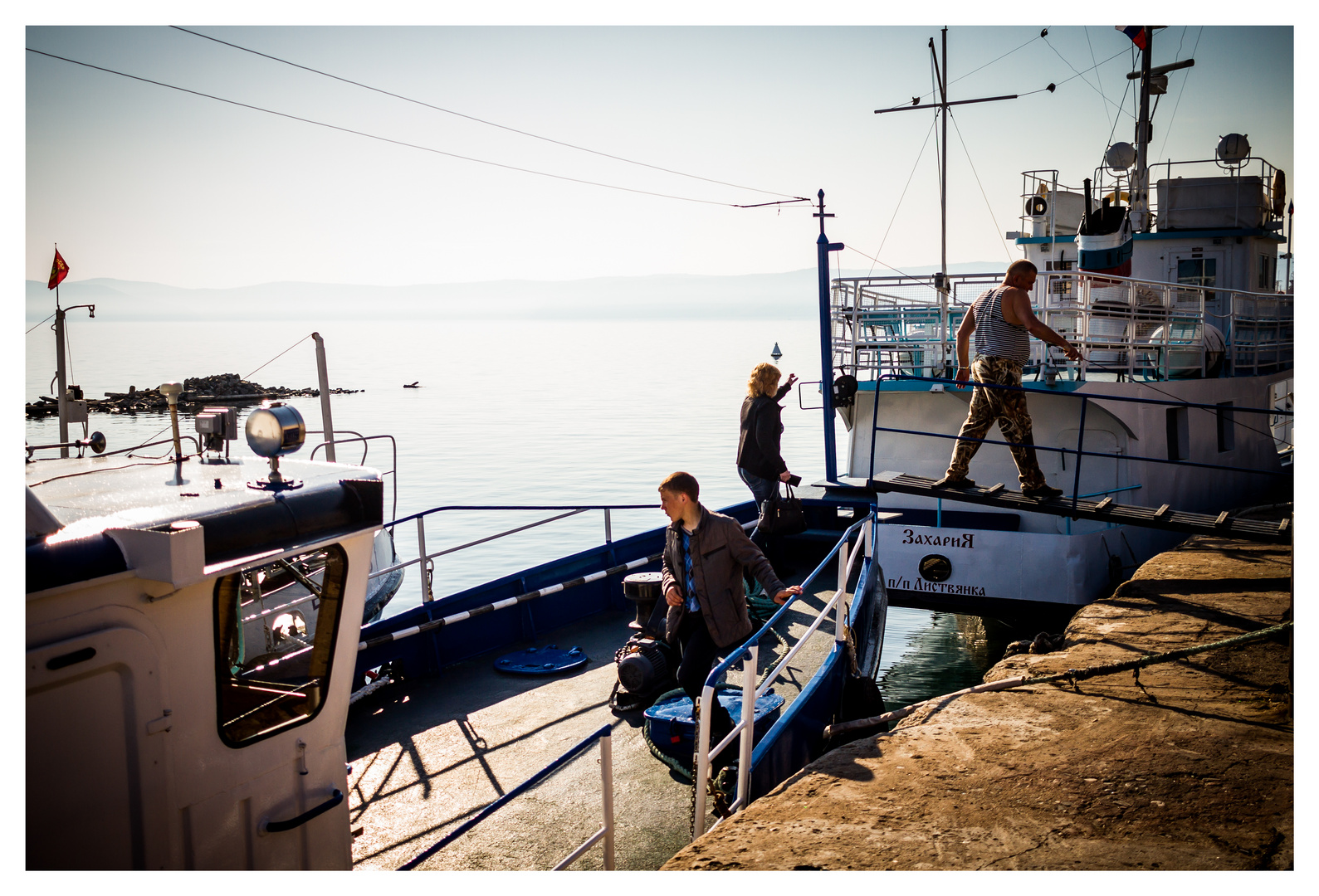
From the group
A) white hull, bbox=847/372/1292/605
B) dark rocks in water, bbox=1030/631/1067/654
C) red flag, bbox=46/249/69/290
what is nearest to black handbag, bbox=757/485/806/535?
white hull, bbox=847/372/1292/605

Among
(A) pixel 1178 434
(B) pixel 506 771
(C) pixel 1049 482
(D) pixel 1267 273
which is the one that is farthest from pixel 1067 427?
(D) pixel 1267 273

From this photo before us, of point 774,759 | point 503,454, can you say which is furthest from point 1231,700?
point 503,454

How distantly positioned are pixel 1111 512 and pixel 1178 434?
212 inches

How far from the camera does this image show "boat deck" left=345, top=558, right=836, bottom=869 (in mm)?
5215

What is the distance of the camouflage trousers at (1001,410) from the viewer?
750 centimetres

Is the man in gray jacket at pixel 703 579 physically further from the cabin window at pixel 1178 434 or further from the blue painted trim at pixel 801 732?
the cabin window at pixel 1178 434

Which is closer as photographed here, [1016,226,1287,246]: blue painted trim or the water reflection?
the water reflection

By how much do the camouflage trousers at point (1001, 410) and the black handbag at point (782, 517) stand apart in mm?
1600

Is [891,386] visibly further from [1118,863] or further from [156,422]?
[156,422]

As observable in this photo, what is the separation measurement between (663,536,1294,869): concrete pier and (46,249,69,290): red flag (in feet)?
32.4

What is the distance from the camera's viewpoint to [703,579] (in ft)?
18.1

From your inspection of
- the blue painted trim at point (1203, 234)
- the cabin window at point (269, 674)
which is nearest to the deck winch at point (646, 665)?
the cabin window at point (269, 674)

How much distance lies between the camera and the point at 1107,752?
17.2 ft

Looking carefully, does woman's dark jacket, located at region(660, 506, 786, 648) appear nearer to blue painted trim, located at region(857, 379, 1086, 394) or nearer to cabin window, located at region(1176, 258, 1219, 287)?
blue painted trim, located at region(857, 379, 1086, 394)
